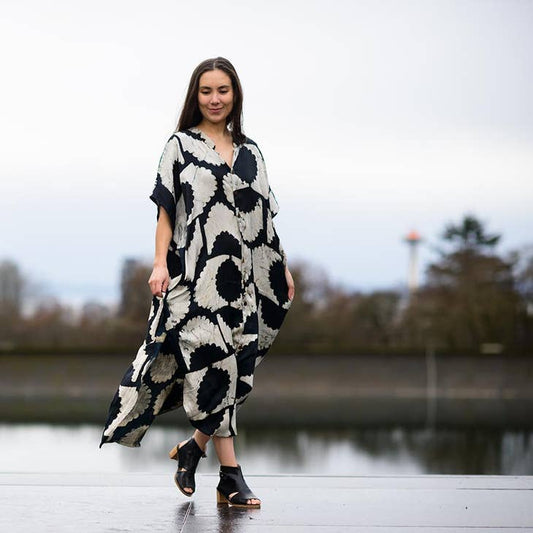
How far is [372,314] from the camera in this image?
5556cm

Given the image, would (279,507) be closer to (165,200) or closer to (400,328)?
(165,200)

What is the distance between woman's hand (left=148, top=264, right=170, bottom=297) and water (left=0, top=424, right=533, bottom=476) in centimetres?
1775

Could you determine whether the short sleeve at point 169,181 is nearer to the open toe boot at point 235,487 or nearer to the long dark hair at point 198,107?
the long dark hair at point 198,107

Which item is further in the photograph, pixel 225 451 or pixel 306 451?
pixel 306 451

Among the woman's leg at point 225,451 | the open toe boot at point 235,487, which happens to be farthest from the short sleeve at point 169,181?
the open toe boot at point 235,487

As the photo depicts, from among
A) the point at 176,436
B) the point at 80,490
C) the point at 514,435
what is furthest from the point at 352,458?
the point at 80,490

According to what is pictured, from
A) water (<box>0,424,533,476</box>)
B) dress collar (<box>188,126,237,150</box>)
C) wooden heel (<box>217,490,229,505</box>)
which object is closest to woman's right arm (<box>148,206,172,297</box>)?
dress collar (<box>188,126,237,150</box>)

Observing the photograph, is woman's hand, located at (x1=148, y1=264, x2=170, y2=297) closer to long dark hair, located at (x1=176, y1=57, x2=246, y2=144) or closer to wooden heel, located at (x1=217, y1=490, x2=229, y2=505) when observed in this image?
long dark hair, located at (x1=176, y1=57, x2=246, y2=144)

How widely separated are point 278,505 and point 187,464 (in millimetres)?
342

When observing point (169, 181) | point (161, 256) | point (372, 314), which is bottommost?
point (372, 314)

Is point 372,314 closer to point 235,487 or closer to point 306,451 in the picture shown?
point 306,451

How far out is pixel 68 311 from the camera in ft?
197

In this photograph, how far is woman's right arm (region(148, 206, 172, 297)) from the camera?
3.77m

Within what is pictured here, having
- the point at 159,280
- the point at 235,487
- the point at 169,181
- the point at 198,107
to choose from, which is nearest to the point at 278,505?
the point at 235,487
